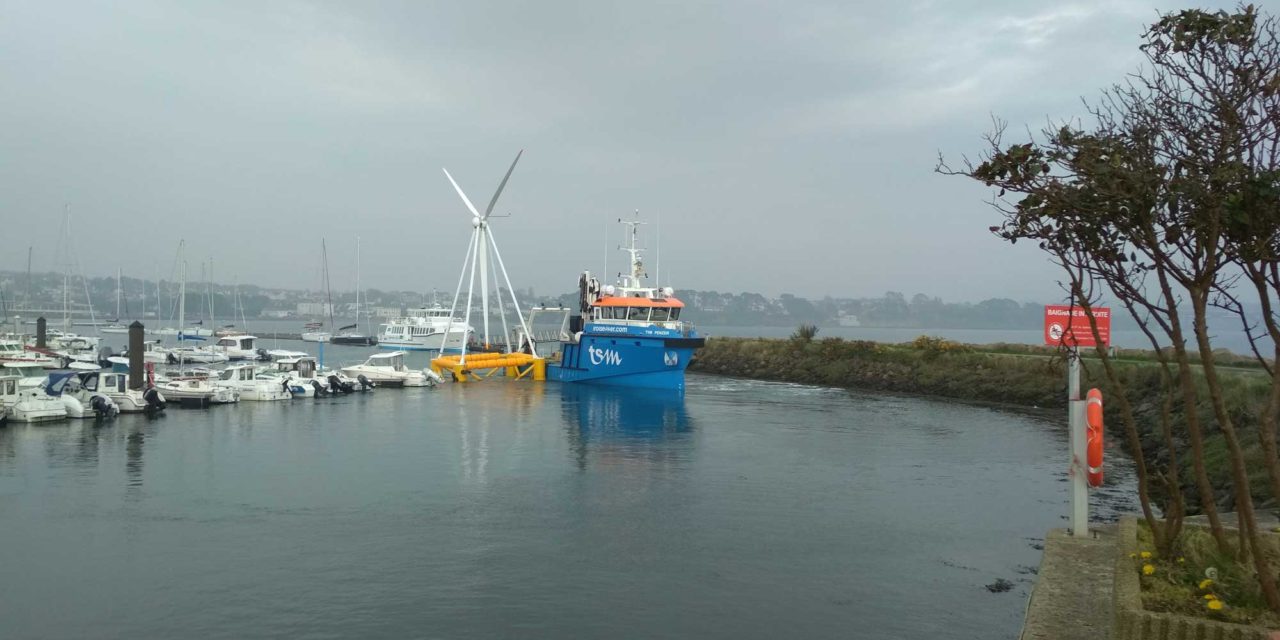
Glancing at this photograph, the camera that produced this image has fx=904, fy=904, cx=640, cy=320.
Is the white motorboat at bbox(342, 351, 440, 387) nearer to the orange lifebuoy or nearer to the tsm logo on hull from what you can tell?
the tsm logo on hull

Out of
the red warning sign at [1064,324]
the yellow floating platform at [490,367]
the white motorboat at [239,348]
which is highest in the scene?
the red warning sign at [1064,324]

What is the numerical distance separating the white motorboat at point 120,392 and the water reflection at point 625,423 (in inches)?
657

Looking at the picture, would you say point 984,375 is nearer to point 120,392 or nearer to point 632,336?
point 632,336

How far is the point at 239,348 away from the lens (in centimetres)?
7244

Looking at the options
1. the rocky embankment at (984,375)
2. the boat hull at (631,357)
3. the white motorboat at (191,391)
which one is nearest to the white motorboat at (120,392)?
the white motorboat at (191,391)

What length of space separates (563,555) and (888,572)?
5308 millimetres

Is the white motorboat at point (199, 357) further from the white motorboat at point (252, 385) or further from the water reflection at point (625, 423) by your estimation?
the water reflection at point (625, 423)

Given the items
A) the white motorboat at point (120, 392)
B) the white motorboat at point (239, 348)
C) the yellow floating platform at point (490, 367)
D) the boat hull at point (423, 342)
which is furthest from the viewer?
the boat hull at point (423, 342)

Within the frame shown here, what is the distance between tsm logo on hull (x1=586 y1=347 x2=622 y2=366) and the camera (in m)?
→ 51.2

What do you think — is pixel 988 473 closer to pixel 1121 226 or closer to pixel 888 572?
pixel 888 572

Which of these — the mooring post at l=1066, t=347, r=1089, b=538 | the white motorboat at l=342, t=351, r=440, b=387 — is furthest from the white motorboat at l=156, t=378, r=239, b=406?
the mooring post at l=1066, t=347, r=1089, b=538

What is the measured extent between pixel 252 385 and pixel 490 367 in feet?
63.2

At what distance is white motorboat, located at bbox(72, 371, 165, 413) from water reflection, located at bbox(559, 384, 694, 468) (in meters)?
16.7

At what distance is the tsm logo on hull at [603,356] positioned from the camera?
51188 millimetres
